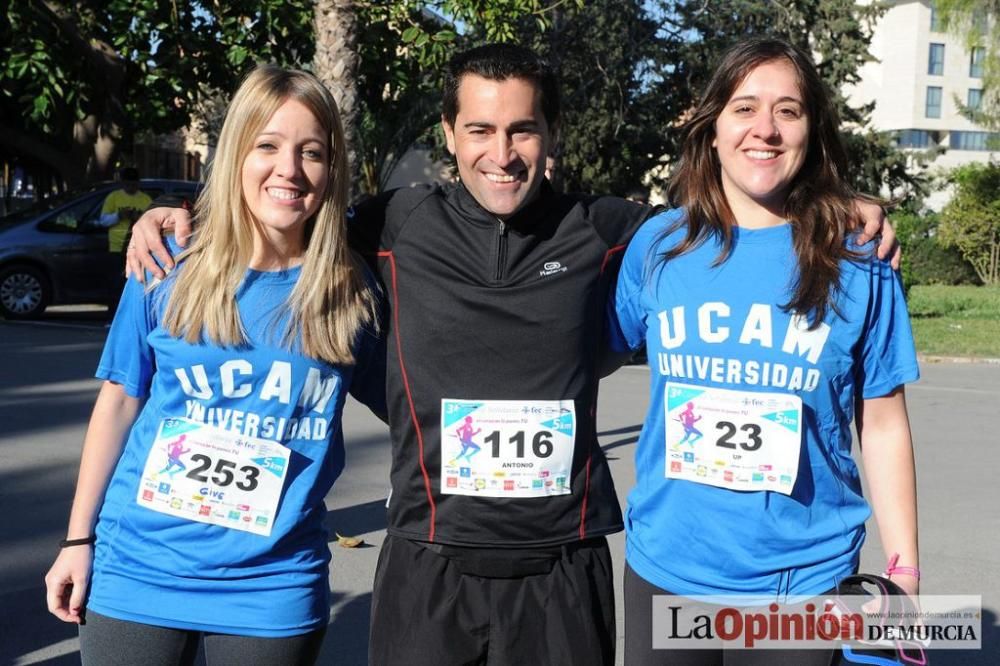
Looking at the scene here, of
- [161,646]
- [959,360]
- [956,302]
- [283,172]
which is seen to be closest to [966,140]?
[956,302]

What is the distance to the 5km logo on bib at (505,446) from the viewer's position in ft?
9.26

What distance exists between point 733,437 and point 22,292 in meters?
15.0

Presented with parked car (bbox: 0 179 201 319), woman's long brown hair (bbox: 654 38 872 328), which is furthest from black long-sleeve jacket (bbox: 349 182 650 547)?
parked car (bbox: 0 179 201 319)

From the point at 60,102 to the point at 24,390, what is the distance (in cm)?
886

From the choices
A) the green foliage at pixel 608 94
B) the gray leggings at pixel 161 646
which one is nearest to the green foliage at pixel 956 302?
the green foliage at pixel 608 94

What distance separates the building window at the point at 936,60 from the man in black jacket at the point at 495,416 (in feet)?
279

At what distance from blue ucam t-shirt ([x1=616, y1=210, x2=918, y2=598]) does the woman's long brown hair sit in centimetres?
4

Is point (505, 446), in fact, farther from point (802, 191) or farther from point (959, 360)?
point (959, 360)

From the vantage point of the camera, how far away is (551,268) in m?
2.93

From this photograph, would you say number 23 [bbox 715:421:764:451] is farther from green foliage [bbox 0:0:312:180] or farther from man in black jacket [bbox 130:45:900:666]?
green foliage [bbox 0:0:312:180]

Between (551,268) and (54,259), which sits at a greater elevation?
(551,268)

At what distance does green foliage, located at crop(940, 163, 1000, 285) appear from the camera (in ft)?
103

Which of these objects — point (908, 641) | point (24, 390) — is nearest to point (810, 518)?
point (908, 641)

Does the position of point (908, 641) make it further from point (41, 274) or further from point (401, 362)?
point (41, 274)
